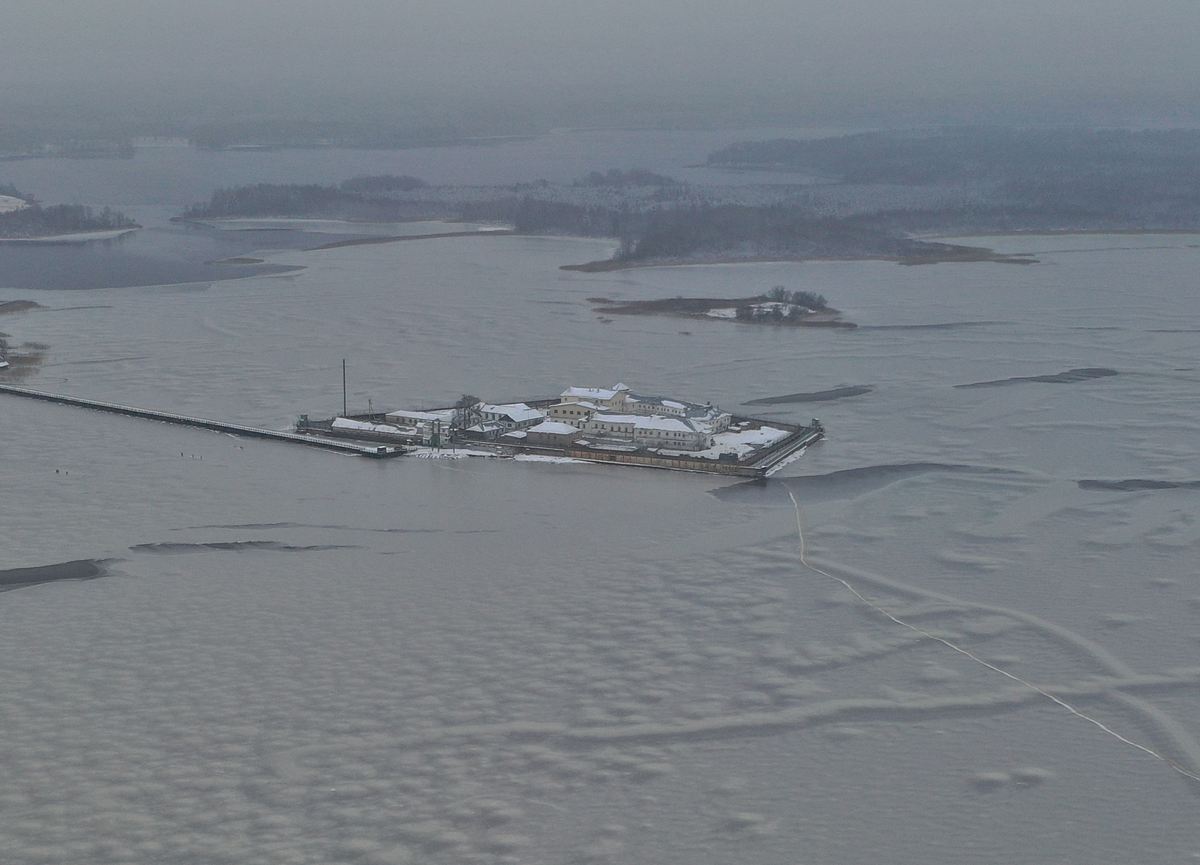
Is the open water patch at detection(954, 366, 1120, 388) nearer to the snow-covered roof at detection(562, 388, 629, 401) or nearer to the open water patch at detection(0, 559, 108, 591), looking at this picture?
the snow-covered roof at detection(562, 388, 629, 401)

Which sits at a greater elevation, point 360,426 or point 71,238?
point 71,238

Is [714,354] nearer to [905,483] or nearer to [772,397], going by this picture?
[772,397]

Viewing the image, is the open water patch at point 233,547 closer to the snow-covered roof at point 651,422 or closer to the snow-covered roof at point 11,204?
the snow-covered roof at point 651,422

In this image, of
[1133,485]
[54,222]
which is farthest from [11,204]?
[1133,485]

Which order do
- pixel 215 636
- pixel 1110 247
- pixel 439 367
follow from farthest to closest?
pixel 1110 247 → pixel 439 367 → pixel 215 636

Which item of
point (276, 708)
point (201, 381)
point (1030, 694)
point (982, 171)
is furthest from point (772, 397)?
point (982, 171)

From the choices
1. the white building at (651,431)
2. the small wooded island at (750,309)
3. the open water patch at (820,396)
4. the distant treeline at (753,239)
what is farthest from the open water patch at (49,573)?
the distant treeline at (753,239)

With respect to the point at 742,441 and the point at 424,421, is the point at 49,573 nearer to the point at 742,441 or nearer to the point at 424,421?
the point at 424,421
